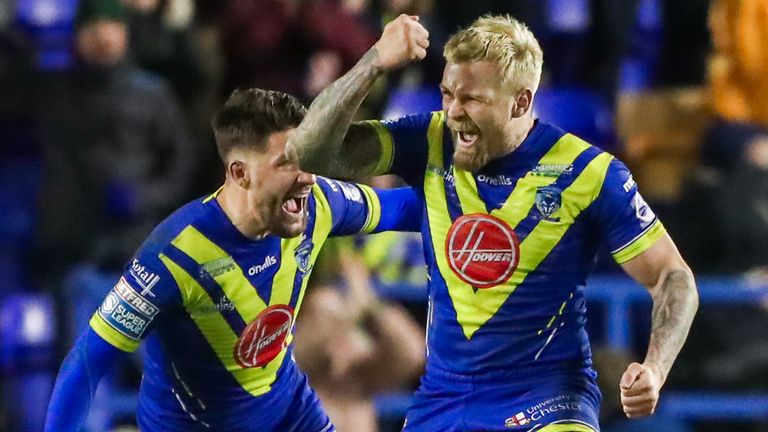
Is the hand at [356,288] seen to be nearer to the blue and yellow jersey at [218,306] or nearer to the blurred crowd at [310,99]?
the blurred crowd at [310,99]

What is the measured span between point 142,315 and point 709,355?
4.35 metres

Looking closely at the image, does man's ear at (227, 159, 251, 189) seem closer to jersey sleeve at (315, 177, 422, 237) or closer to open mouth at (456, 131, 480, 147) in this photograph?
jersey sleeve at (315, 177, 422, 237)

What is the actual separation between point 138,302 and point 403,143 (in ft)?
3.29

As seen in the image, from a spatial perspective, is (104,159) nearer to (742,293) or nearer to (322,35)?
(322,35)

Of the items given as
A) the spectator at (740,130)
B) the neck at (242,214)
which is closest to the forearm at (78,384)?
the neck at (242,214)

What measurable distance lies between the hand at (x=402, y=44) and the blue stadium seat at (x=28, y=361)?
4.55 metres

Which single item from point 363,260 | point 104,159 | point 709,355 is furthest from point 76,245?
point 709,355

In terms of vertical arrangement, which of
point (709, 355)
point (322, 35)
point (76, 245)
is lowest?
point (709, 355)

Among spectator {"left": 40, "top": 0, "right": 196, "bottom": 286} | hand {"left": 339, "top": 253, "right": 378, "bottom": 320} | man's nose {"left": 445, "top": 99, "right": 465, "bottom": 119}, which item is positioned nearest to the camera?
man's nose {"left": 445, "top": 99, "right": 465, "bottom": 119}

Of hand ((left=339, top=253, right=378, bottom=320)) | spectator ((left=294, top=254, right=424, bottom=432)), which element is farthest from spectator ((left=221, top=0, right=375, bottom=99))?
spectator ((left=294, top=254, right=424, bottom=432))

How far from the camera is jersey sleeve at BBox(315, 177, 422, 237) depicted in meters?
5.54

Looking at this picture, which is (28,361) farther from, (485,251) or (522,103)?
(522,103)

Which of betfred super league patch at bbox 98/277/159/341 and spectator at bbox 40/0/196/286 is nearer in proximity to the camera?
betfred super league patch at bbox 98/277/159/341

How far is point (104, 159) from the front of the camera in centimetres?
885
